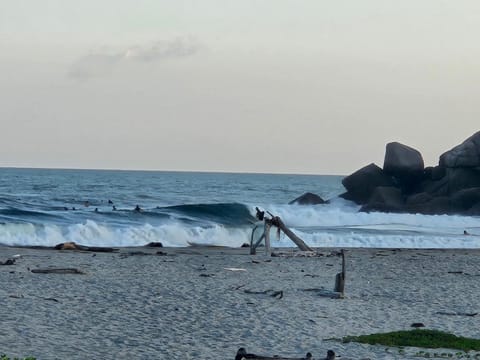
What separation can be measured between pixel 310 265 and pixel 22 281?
8.68m

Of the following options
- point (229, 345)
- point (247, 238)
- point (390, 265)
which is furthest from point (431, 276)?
point (247, 238)

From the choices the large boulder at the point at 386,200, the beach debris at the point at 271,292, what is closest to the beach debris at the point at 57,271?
the beach debris at the point at 271,292

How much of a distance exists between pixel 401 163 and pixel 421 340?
157ft

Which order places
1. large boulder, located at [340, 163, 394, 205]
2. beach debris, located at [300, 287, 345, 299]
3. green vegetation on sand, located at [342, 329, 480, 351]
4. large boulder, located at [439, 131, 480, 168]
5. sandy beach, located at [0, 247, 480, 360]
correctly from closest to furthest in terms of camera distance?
1. sandy beach, located at [0, 247, 480, 360]
2. green vegetation on sand, located at [342, 329, 480, 351]
3. beach debris, located at [300, 287, 345, 299]
4. large boulder, located at [439, 131, 480, 168]
5. large boulder, located at [340, 163, 394, 205]

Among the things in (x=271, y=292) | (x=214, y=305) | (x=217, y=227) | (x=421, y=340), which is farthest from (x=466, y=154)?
(x=421, y=340)

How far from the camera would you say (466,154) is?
184 ft

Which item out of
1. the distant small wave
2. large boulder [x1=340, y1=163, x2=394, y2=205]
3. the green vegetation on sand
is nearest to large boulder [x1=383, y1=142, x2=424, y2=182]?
large boulder [x1=340, y1=163, x2=394, y2=205]

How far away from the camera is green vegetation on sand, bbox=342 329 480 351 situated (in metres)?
13.1

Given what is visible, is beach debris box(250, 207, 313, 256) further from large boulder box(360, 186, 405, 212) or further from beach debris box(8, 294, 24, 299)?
large boulder box(360, 186, 405, 212)

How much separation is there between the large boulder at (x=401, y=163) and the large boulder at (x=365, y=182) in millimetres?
610

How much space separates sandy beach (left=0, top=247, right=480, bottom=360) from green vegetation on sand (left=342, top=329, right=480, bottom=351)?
1.14 feet

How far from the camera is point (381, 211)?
5634 centimetres

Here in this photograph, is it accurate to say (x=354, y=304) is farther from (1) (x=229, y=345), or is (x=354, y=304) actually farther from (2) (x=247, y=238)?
(2) (x=247, y=238)

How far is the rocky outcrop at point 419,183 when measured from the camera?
181ft
